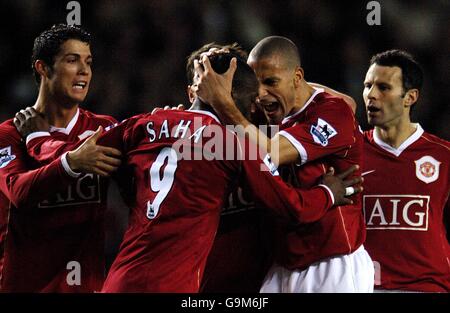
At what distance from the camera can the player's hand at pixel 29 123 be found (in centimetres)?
377

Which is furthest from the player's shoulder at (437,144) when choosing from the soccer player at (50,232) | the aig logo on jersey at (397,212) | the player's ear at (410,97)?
the soccer player at (50,232)

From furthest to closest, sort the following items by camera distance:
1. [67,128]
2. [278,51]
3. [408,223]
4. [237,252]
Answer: [408,223], [67,128], [237,252], [278,51]

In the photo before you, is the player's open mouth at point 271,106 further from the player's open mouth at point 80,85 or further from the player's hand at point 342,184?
the player's open mouth at point 80,85

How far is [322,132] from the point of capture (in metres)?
3.50

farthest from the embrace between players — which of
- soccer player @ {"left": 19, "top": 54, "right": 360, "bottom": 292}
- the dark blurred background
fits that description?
the dark blurred background

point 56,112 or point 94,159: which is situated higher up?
point 56,112

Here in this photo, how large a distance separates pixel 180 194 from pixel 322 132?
814mm

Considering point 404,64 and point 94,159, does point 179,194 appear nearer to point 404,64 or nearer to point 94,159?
point 94,159

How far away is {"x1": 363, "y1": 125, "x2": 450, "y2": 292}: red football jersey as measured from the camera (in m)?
4.20

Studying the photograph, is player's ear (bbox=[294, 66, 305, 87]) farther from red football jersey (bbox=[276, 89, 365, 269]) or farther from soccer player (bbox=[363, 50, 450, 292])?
soccer player (bbox=[363, 50, 450, 292])

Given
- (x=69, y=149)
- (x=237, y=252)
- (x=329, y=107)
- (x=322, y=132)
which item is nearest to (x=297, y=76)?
(x=329, y=107)

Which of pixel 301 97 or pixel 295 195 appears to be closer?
pixel 295 195

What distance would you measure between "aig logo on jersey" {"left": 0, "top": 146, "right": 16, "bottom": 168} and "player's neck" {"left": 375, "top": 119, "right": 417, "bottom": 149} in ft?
6.76
